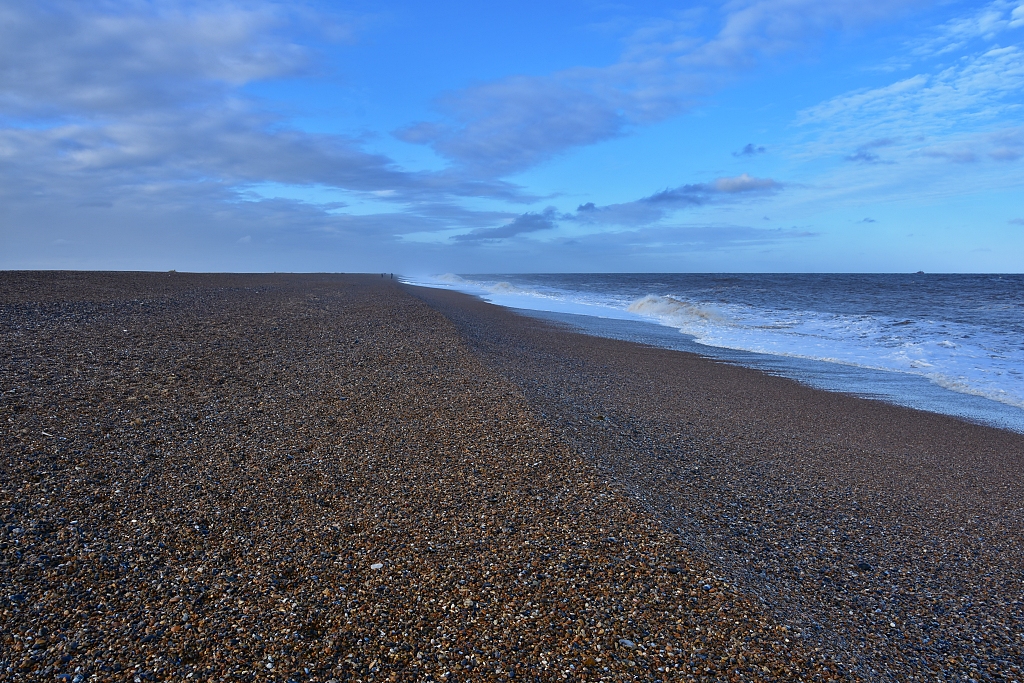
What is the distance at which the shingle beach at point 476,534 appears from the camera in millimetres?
3094

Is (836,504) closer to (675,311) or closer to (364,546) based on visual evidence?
(364,546)

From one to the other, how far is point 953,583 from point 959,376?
1092cm

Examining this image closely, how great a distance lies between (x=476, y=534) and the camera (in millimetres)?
4230

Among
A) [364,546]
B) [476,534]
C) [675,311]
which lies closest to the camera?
[364,546]

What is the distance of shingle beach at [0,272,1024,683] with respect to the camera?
122 inches

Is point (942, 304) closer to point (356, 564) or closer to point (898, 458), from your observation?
point (898, 458)

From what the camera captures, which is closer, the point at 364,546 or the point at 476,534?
the point at 364,546

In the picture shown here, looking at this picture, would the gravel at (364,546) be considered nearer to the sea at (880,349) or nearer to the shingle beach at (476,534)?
the shingle beach at (476,534)

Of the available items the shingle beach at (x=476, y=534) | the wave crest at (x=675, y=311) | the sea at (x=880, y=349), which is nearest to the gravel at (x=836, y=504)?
the shingle beach at (x=476, y=534)

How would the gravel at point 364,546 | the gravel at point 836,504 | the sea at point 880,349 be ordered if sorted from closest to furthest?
the gravel at point 364,546
the gravel at point 836,504
the sea at point 880,349

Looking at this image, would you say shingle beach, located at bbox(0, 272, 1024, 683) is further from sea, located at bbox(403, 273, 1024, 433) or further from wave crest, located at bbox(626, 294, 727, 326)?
wave crest, located at bbox(626, 294, 727, 326)

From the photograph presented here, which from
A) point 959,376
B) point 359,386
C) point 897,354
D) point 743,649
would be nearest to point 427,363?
point 359,386

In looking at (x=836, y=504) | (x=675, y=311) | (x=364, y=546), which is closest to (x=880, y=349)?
(x=675, y=311)

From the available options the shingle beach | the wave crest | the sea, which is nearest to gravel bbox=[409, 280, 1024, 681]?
the shingle beach
